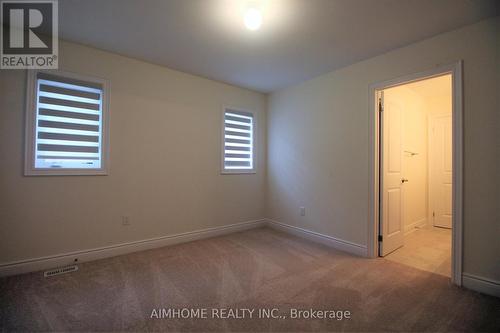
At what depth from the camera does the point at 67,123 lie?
8.25 ft

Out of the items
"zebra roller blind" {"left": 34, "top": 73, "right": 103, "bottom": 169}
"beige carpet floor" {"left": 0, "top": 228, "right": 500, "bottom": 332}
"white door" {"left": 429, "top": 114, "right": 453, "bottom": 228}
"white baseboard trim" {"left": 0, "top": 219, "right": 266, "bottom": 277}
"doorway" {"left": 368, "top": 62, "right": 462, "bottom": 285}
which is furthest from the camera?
"white door" {"left": 429, "top": 114, "right": 453, "bottom": 228}

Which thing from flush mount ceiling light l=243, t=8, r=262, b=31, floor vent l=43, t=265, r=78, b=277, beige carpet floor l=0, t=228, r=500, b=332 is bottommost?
beige carpet floor l=0, t=228, r=500, b=332

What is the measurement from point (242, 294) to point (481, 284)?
221 cm

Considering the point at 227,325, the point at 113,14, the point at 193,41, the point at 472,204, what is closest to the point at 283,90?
the point at 193,41

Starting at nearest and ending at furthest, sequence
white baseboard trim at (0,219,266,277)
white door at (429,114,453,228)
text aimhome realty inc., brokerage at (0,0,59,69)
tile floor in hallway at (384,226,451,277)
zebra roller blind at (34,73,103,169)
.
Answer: text aimhome realty inc., brokerage at (0,0,59,69)
white baseboard trim at (0,219,266,277)
zebra roller blind at (34,73,103,169)
tile floor in hallway at (384,226,451,277)
white door at (429,114,453,228)

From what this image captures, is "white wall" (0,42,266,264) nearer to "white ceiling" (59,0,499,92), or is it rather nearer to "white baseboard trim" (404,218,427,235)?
"white ceiling" (59,0,499,92)

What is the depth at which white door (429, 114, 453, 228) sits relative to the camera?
416cm

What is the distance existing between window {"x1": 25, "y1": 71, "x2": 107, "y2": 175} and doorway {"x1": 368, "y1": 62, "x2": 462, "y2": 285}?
3.46 meters

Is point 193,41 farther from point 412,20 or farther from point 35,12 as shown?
point 412,20

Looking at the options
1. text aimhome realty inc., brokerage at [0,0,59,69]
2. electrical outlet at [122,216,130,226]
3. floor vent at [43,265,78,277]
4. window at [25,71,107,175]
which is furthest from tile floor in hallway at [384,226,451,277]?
Answer: text aimhome realty inc., brokerage at [0,0,59,69]

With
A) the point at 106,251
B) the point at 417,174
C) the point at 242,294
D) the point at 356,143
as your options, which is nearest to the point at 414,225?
the point at 417,174

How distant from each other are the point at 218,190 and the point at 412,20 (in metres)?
3.19

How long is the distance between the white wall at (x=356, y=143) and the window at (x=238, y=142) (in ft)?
1.37

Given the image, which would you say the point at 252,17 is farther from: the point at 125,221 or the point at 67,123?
the point at 125,221
